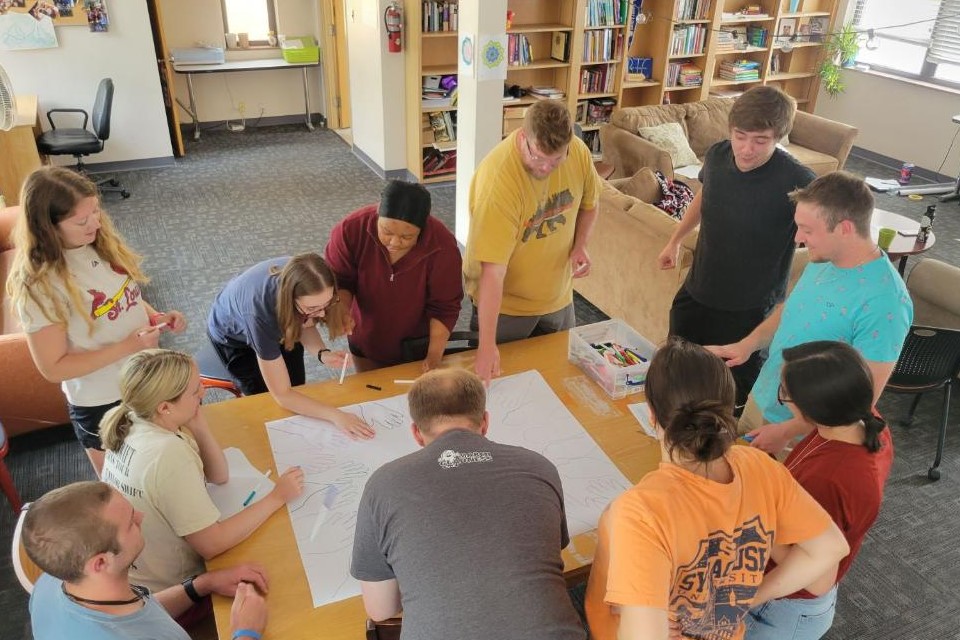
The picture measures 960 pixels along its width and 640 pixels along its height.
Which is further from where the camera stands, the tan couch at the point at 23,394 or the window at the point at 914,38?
the window at the point at 914,38

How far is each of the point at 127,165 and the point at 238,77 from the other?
69.9 inches

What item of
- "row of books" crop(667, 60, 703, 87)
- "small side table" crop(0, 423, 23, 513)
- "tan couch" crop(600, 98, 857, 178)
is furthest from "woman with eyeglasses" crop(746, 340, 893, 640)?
"row of books" crop(667, 60, 703, 87)

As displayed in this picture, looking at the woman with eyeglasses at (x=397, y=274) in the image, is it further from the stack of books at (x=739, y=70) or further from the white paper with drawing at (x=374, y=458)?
the stack of books at (x=739, y=70)

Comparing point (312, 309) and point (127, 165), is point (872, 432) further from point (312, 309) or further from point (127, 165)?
point (127, 165)

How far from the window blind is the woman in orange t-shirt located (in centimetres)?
732

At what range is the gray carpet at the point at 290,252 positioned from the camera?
2553 mm

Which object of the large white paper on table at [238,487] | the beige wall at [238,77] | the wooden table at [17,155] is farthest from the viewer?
the beige wall at [238,77]

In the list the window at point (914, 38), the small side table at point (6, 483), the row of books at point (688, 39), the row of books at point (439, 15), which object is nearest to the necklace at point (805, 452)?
the small side table at point (6, 483)

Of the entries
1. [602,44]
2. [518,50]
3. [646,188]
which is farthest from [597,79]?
[646,188]

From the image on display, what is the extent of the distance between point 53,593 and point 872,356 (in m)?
1.99

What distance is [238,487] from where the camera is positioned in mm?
1860

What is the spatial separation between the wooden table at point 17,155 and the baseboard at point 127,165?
3.26 ft

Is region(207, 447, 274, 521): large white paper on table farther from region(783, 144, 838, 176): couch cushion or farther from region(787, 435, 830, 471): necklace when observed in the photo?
region(783, 144, 838, 176): couch cushion

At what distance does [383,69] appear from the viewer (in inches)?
240
